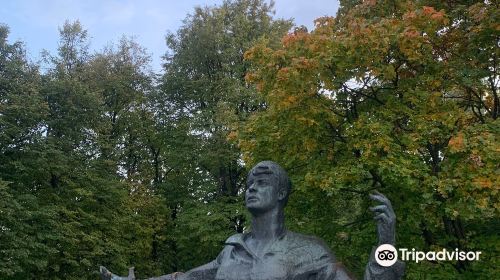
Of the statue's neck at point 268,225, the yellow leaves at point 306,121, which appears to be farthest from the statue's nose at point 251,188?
the yellow leaves at point 306,121

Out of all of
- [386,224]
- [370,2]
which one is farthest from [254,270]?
[370,2]

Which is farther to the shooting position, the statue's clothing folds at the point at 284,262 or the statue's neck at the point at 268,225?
the statue's neck at the point at 268,225

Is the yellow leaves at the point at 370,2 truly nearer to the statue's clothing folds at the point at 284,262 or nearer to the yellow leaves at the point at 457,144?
the yellow leaves at the point at 457,144

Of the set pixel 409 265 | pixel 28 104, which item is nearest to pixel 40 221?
pixel 28 104

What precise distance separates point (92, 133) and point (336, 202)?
44.2 feet

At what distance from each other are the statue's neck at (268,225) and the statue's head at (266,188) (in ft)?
0.20

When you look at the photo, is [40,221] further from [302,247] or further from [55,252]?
[302,247]

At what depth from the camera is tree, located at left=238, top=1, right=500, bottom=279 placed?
10625mm

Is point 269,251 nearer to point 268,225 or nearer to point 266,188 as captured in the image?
point 268,225

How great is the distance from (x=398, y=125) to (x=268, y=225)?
22.8 ft

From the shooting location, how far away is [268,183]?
229 inches

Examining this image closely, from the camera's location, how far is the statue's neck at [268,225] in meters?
5.76

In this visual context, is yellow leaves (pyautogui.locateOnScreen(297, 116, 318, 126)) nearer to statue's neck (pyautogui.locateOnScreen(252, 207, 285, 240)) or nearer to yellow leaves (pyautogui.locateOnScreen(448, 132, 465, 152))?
yellow leaves (pyautogui.locateOnScreen(448, 132, 465, 152))

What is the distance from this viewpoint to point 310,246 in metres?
5.55
